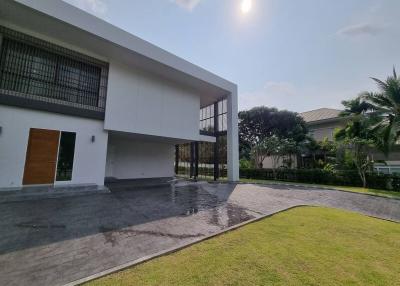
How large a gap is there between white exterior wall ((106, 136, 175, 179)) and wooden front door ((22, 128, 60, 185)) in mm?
4974

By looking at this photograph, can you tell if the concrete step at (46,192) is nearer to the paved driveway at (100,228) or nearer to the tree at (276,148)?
the paved driveway at (100,228)

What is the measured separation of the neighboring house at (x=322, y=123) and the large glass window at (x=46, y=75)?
25.3m

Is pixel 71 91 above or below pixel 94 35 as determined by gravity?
below

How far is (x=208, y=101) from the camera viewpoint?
18.0 m

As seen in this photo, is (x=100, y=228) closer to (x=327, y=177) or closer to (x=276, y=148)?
(x=327, y=177)

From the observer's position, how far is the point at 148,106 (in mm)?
11672

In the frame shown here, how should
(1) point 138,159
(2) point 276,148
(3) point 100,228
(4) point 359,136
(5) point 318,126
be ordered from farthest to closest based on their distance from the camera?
(5) point 318,126 → (2) point 276,148 → (4) point 359,136 → (1) point 138,159 → (3) point 100,228

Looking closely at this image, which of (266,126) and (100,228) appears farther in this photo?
(266,126)

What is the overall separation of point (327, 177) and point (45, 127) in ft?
64.6

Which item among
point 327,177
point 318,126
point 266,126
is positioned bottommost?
point 327,177

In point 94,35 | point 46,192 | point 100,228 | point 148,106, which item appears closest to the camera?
point 100,228

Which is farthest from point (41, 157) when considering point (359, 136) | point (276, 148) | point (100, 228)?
point (359, 136)

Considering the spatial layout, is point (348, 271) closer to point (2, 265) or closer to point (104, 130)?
point (2, 265)

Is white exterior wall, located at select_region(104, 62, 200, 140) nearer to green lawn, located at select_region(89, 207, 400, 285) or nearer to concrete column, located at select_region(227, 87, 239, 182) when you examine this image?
concrete column, located at select_region(227, 87, 239, 182)
